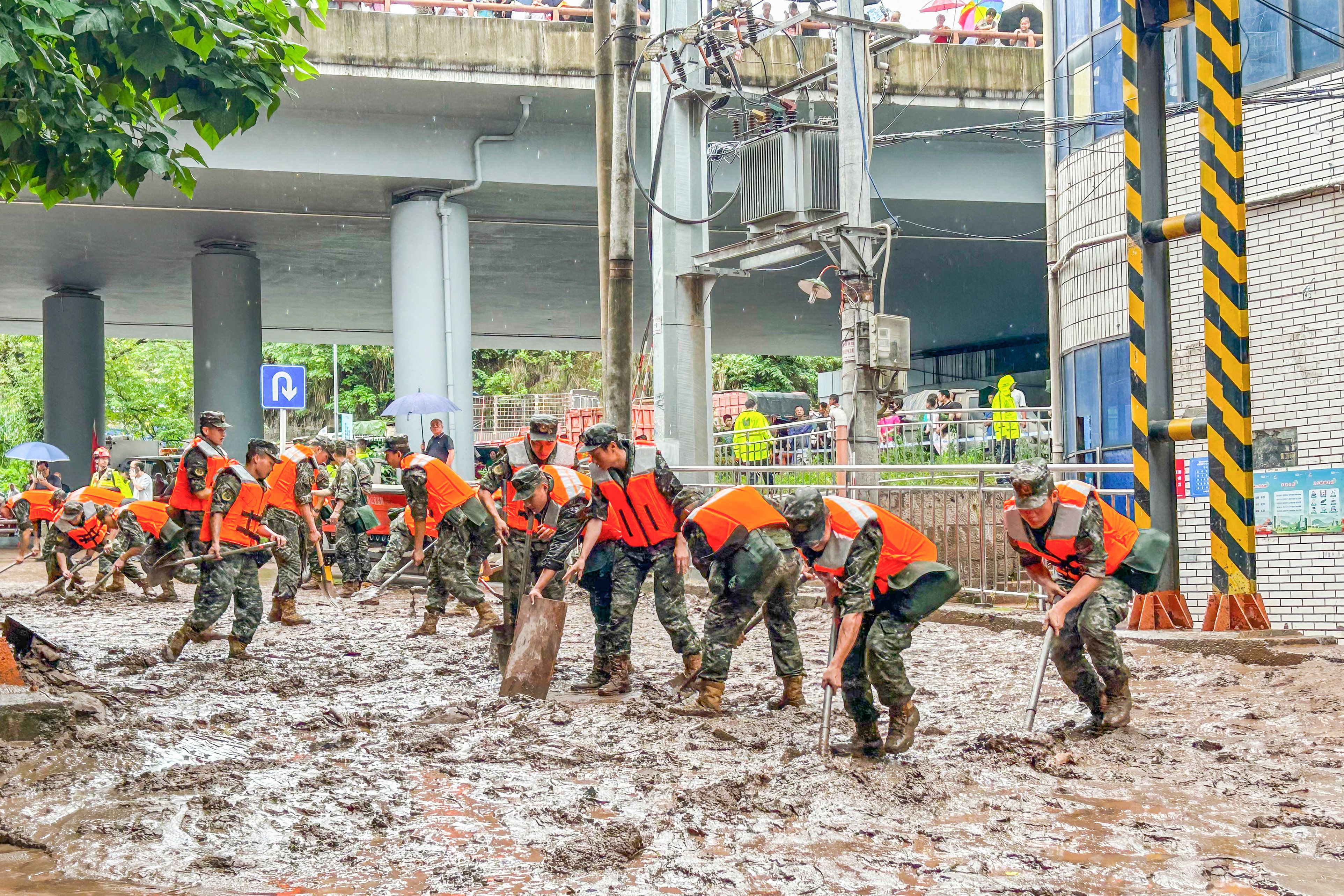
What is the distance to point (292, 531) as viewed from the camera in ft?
44.3

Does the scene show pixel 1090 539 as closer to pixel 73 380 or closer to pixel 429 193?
pixel 429 193

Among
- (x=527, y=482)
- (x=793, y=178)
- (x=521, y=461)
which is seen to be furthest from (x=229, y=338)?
(x=527, y=482)

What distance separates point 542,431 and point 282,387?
948cm

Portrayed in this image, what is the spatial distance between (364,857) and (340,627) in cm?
774

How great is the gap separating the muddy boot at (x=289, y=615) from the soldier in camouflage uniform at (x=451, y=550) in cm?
131

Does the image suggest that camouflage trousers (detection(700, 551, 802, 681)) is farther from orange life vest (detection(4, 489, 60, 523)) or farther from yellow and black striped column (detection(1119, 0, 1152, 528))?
orange life vest (detection(4, 489, 60, 523))

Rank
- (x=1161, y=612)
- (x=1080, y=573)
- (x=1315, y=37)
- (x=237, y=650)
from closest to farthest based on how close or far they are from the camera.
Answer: (x=1080, y=573), (x=1161, y=612), (x=237, y=650), (x=1315, y=37)

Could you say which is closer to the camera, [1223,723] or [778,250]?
[1223,723]

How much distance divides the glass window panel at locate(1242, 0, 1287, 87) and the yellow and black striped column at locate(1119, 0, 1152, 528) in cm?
243

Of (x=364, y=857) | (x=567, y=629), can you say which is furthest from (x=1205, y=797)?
(x=567, y=629)

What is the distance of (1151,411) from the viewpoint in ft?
30.9

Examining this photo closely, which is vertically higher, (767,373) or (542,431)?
(767,373)

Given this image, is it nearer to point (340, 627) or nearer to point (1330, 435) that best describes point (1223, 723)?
point (1330, 435)

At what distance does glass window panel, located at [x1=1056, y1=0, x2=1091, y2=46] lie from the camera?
14758mm
